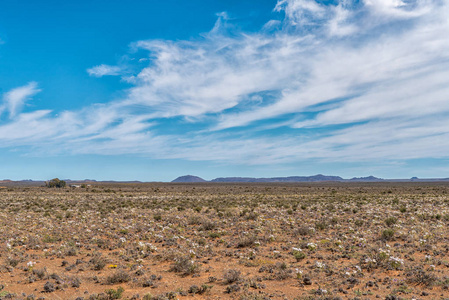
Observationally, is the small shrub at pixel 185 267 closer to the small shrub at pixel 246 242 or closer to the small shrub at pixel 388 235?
the small shrub at pixel 246 242

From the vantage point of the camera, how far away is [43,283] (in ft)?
32.8

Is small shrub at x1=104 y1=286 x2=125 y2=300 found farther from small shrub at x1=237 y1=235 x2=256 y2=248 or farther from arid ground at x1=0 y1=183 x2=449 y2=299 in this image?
small shrub at x1=237 y1=235 x2=256 y2=248

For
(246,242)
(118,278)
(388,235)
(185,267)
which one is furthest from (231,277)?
(388,235)

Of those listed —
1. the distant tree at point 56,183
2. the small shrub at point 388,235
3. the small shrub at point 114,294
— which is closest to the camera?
the small shrub at point 114,294

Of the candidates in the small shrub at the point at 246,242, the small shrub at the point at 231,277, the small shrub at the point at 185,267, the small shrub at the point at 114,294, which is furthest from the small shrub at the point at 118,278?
the small shrub at the point at 246,242

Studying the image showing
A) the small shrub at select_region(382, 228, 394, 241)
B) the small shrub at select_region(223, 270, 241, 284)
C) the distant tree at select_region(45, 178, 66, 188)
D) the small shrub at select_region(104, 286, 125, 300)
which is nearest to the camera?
the small shrub at select_region(104, 286, 125, 300)

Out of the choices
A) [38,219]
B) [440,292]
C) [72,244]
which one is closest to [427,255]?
[440,292]

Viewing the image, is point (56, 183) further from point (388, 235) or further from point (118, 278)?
point (388, 235)

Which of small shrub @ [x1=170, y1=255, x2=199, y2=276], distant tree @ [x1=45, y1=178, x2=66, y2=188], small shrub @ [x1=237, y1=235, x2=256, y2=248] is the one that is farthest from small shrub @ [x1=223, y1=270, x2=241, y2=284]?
distant tree @ [x1=45, y1=178, x2=66, y2=188]

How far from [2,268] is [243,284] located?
9421 mm

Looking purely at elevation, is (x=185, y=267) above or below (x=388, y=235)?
below

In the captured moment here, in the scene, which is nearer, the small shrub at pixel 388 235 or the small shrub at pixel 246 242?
the small shrub at pixel 246 242

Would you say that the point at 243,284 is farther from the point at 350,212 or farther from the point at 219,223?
the point at 350,212

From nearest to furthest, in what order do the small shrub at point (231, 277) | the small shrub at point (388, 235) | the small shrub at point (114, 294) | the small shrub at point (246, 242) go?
the small shrub at point (114, 294) → the small shrub at point (231, 277) → the small shrub at point (246, 242) → the small shrub at point (388, 235)
